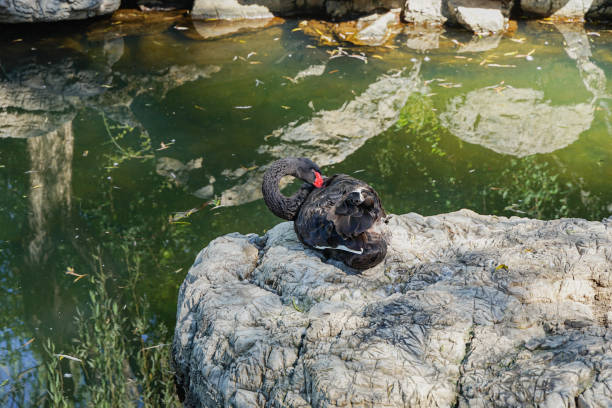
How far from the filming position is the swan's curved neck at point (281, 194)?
4.31 metres

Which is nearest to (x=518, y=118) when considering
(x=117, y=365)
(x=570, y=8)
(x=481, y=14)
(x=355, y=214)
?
(x=481, y=14)

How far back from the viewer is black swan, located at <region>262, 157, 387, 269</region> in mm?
3656

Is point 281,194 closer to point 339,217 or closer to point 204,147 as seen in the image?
point 339,217

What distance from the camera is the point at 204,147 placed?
24.5 feet

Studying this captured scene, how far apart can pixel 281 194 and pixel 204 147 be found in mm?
3446

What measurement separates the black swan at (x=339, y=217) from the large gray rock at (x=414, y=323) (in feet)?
0.44

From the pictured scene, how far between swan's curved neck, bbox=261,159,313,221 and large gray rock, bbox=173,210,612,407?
255mm

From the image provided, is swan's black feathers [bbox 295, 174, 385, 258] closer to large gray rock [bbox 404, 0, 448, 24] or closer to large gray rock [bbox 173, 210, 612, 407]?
large gray rock [bbox 173, 210, 612, 407]

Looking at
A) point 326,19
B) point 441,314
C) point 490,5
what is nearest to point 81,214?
point 441,314

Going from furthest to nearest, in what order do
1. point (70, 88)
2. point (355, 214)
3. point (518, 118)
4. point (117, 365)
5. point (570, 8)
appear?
1. point (570, 8)
2. point (70, 88)
3. point (518, 118)
4. point (117, 365)
5. point (355, 214)

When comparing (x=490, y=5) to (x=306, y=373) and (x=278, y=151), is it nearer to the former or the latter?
(x=278, y=151)

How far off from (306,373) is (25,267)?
3.70 m

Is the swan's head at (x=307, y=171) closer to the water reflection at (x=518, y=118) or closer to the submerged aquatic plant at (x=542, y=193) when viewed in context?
the submerged aquatic plant at (x=542, y=193)

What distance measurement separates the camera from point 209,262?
4102mm
